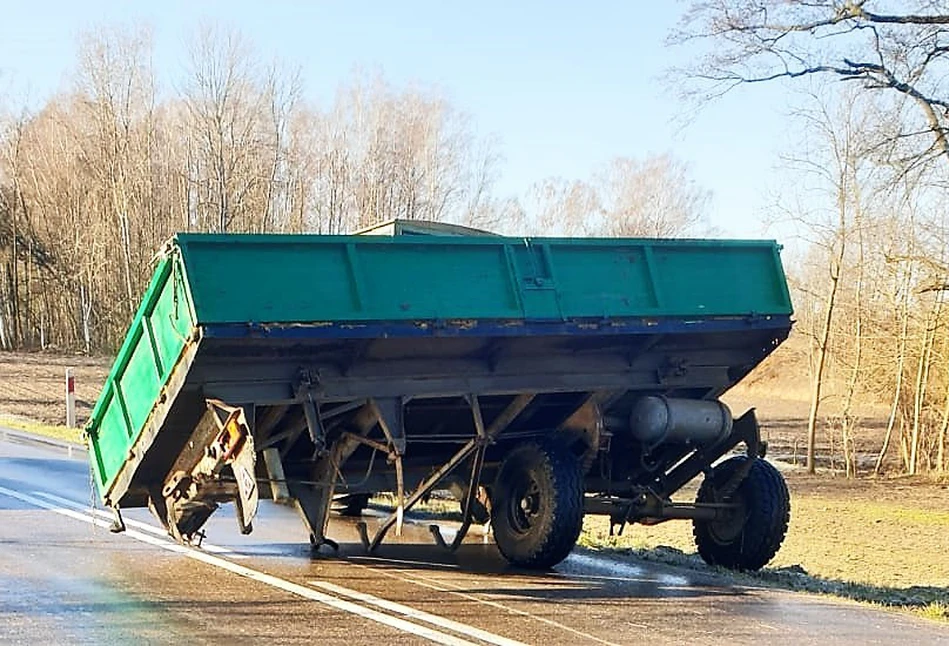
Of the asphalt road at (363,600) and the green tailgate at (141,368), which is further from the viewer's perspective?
the green tailgate at (141,368)

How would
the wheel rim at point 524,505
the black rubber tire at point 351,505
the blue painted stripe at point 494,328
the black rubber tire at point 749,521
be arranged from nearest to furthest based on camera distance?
the blue painted stripe at point 494,328 → the wheel rim at point 524,505 → the black rubber tire at point 749,521 → the black rubber tire at point 351,505

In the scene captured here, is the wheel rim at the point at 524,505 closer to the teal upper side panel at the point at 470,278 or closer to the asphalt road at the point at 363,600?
the asphalt road at the point at 363,600

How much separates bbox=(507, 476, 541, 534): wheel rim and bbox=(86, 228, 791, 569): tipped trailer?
0.9 inches

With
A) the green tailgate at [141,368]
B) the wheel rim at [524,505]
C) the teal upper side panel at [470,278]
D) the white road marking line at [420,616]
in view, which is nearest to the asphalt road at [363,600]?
Result: the white road marking line at [420,616]

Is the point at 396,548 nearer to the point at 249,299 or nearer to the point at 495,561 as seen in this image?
the point at 495,561

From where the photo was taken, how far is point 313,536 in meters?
8.73

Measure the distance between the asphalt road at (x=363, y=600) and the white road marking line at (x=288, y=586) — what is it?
17 mm

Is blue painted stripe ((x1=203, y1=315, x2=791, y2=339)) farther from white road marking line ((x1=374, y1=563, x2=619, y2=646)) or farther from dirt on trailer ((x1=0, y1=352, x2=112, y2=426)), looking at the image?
dirt on trailer ((x1=0, y1=352, x2=112, y2=426))

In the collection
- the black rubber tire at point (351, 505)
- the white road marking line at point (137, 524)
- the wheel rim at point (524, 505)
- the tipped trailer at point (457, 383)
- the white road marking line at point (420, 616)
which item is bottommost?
the white road marking line at point (420, 616)

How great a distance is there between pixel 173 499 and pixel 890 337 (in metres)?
20.4

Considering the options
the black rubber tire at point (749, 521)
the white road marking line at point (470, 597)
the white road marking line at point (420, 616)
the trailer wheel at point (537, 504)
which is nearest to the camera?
the white road marking line at point (420, 616)

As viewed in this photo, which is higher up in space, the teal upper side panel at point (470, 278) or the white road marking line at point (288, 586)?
the teal upper side panel at point (470, 278)

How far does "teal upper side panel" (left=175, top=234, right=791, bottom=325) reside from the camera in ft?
23.5

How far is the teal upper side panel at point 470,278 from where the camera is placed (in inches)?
282
